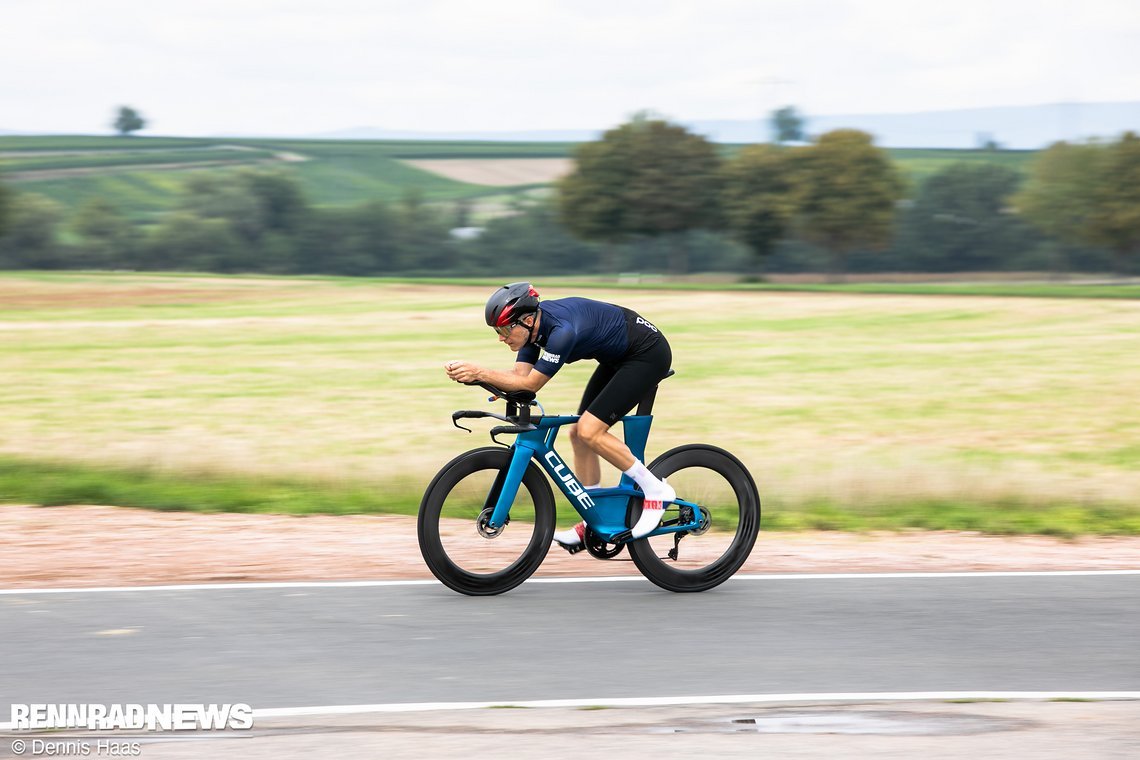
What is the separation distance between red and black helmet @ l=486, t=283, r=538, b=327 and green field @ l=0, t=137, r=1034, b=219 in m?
101

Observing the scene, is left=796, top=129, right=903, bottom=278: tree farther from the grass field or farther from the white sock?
the white sock

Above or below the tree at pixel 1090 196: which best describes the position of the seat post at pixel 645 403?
below

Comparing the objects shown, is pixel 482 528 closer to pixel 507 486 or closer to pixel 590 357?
pixel 507 486

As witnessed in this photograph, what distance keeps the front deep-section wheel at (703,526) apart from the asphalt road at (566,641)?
5.2 inches

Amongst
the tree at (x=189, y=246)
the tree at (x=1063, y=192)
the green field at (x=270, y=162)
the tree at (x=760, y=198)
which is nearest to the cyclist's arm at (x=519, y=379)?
the tree at (x=760, y=198)

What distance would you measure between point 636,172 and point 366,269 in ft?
81.7

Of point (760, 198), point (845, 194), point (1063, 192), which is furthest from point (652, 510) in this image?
point (1063, 192)

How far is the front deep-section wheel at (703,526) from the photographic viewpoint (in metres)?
7.13

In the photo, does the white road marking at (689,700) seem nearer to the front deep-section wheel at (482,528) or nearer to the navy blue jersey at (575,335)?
the front deep-section wheel at (482,528)

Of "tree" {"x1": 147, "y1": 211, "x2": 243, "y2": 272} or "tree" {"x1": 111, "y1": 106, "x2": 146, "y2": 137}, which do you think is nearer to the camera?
"tree" {"x1": 147, "y1": 211, "x2": 243, "y2": 272}

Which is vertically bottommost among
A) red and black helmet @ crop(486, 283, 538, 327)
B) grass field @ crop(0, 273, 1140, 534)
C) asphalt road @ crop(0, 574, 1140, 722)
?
grass field @ crop(0, 273, 1140, 534)

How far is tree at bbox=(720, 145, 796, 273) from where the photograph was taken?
8825 cm

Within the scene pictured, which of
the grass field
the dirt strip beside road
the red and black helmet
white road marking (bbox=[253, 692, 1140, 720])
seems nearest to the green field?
the grass field

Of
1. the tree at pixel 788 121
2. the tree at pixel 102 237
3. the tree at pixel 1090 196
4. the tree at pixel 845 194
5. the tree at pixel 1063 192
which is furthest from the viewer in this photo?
the tree at pixel 788 121
